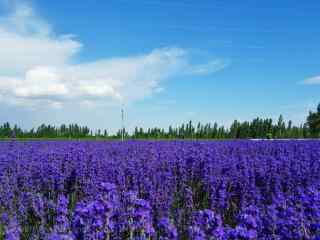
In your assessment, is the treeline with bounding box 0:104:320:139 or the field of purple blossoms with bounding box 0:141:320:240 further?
the treeline with bounding box 0:104:320:139

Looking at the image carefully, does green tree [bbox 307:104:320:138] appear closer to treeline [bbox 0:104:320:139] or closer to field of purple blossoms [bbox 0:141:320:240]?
treeline [bbox 0:104:320:139]

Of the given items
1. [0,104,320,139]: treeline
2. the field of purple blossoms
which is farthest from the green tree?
the field of purple blossoms

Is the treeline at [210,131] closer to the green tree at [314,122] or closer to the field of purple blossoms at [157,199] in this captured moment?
the green tree at [314,122]

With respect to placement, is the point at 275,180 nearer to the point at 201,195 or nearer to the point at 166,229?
the point at 201,195

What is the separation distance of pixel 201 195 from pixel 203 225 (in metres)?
3.75

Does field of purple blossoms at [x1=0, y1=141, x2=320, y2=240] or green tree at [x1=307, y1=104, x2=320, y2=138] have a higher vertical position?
green tree at [x1=307, y1=104, x2=320, y2=138]

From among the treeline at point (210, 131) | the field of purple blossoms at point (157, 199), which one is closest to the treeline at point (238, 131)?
the treeline at point (210, 131)

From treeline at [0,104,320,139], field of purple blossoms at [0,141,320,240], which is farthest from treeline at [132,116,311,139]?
field of purple blossoms at [0,141,320,240]

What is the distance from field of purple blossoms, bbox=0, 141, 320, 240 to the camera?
112 inches

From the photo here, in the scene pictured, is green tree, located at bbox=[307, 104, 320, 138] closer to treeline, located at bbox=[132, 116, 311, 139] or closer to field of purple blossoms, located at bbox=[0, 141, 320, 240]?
treeline, located at bbox=[132, 116, 311, 139]

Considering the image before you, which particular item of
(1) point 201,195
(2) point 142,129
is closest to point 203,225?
(1) point 201,195

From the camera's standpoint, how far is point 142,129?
3988 cm

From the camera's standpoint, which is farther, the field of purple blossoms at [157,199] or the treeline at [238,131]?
the treeline at [238,131]

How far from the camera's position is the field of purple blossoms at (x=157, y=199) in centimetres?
285
